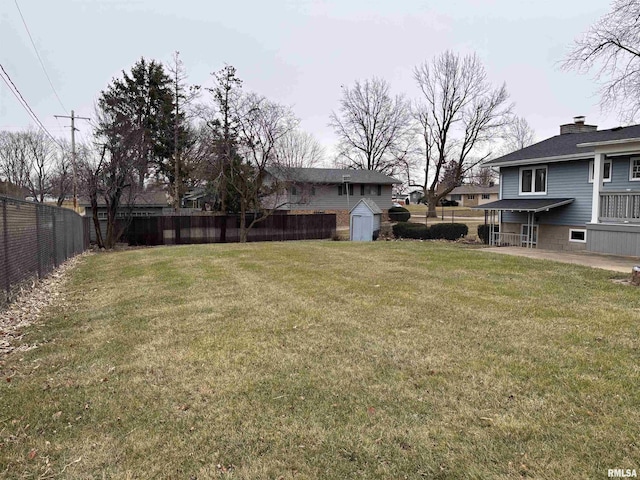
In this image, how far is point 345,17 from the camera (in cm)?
1408

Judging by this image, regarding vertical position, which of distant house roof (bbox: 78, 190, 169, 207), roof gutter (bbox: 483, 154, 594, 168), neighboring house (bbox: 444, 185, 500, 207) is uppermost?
neighboring house (bbox: 444, 185, 500, 207)

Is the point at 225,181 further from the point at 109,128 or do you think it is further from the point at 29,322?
the point at 29,322

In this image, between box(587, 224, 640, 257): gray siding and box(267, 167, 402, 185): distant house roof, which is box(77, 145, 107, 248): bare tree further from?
box(587, 224, 640, 257): gray siding

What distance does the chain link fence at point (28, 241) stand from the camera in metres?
6.42

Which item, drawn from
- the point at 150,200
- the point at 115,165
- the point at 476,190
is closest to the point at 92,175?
the point at 115,165

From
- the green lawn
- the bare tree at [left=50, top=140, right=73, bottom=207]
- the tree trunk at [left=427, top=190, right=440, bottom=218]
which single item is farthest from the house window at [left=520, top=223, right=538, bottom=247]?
the bare tree at [left=50, top=140, right=73, bottom=207]

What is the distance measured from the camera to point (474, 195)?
66.5 metres

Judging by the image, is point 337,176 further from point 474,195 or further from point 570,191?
point 474,195

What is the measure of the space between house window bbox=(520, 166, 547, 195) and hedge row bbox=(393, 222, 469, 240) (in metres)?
3.93

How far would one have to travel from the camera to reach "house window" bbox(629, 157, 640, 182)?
1497 centimetres

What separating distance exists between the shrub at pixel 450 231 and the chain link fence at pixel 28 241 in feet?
57.3

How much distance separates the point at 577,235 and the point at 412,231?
844 centimetres

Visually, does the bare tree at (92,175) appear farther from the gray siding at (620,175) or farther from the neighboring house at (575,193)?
the gray siding at (620,175)

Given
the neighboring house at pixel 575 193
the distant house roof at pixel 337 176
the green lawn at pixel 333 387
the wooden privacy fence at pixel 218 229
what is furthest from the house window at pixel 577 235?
the distant house roof at pixel 337 176
